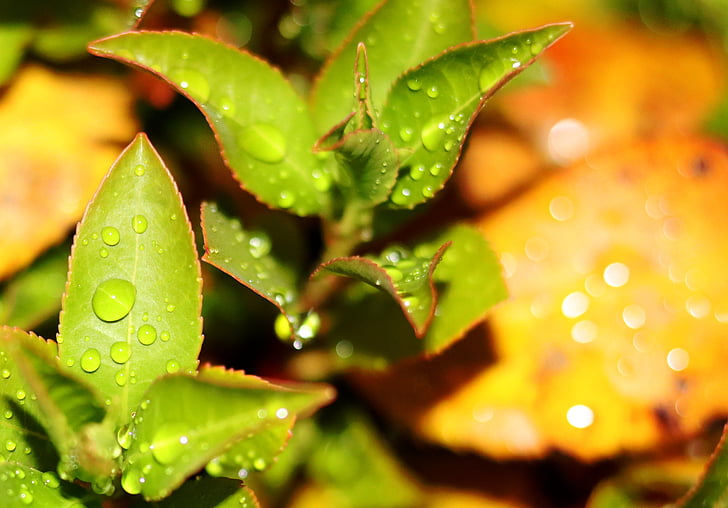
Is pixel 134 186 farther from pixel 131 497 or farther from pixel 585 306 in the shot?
pixel 585 306

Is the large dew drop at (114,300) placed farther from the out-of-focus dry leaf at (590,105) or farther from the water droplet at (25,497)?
the out-of-focus dry leaf at (590,105)

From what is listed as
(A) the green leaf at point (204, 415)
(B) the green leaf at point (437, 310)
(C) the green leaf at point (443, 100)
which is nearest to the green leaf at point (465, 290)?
(B) the green leaf at point (437, 310)

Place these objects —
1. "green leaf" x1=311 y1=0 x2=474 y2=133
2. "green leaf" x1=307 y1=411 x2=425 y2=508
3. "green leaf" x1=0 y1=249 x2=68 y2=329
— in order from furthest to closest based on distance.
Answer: "green leaf" x1=307 y1=411 x2=425 y2=508 < "green leaf" x1=0 y1=249 x2=68 y2=329 < "green leaf" x1=311 y1=0 x2=474 y2=133

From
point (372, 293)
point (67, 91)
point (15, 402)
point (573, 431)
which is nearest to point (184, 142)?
point (67, 91)

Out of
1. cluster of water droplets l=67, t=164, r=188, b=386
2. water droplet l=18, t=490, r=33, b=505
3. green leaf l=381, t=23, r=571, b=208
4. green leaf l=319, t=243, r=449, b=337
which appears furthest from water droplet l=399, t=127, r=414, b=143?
water droplet l=18, t=490, r=33, b=505

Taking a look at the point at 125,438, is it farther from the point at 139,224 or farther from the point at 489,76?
the point at 489,76

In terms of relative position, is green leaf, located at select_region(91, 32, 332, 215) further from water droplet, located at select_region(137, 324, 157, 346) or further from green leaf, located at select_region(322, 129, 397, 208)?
water droplet, located at select_region(137, 324, 157, 346)

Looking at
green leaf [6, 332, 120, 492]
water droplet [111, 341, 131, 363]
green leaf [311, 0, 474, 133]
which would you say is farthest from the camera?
green leaf [311, 0, 474, 133]

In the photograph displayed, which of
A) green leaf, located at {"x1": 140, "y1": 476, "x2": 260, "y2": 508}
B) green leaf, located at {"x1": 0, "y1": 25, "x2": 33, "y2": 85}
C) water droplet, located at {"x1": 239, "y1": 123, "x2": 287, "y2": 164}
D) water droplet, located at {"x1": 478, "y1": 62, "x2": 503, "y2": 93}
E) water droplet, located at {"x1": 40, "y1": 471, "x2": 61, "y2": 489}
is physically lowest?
water droplet, located at {"x1": 40, "y1": 471, "x2": 61, "y2": 489}
